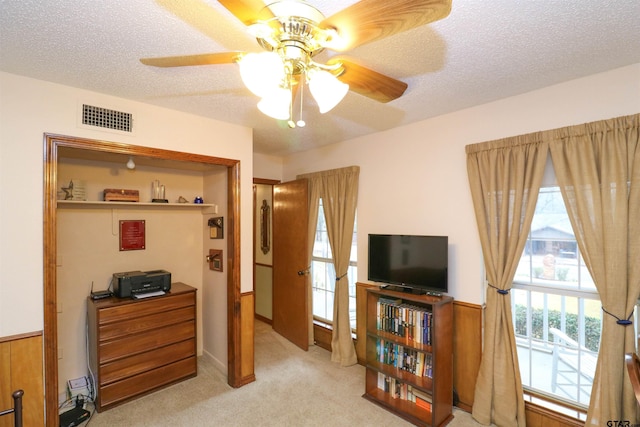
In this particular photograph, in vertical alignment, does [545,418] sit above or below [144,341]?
below

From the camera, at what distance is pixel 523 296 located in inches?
91.4

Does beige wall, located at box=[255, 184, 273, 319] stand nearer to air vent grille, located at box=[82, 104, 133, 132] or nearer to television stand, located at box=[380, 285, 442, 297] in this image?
television stand, located at box=[380, 285, 442, 297]

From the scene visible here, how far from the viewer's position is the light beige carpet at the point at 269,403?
2352mm

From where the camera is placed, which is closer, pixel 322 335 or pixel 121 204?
pixel 121 204

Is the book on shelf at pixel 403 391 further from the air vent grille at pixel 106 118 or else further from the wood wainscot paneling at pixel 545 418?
the air vent grille at pixel 106 118

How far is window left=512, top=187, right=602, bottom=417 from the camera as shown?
2.06 metres

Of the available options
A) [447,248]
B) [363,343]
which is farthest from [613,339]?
[363,343]

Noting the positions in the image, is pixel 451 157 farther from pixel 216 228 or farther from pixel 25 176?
pixel 25 176

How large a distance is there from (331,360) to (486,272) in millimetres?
1950

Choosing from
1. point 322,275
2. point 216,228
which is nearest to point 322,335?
point 322,275

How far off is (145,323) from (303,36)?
2.75 m

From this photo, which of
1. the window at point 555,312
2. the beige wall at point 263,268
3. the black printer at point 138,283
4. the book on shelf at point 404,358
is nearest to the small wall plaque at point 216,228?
the black printer at point 138,283

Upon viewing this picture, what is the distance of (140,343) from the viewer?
2668 mm

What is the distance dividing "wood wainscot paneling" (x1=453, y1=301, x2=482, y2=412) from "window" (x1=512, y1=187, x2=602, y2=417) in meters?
0.29
